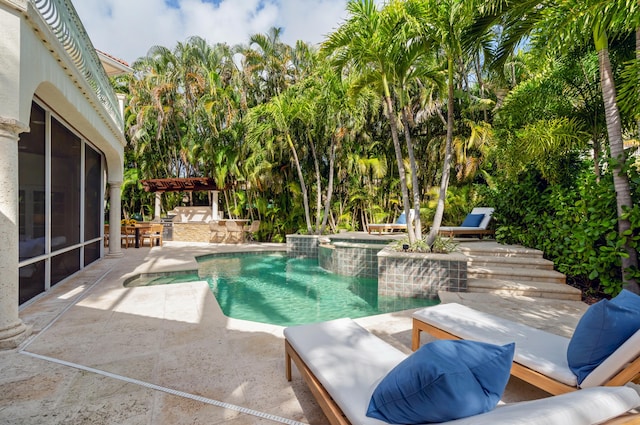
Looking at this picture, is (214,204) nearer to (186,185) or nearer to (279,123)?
(186,185)

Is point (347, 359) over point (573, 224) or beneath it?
beneath

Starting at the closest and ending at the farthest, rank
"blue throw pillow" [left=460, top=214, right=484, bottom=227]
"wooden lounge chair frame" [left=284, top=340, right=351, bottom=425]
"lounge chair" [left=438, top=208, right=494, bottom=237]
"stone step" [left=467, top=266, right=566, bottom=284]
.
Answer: "wooden lounge chair frame" [left=284, top=340, right=351, bottom=425]
"stone step" [left=467, top=266, right=566, bottom=284]
"lounge chair" [left=438, top=208, right=494, bottom=237]
"blue throw pillow" [left=460, top=214, right=484, bottom=227]

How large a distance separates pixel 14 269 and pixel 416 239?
20.5 feet

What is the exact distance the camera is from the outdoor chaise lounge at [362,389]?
1269 mm

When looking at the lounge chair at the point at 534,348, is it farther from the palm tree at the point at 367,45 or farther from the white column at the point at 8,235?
the white column at the point at 8,235

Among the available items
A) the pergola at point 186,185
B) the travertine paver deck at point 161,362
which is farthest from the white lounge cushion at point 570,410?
the pergola at point 186,185

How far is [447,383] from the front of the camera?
1.30m

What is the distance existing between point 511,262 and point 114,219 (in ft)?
34.4

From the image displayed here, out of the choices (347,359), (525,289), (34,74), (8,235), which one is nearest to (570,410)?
(347,359)

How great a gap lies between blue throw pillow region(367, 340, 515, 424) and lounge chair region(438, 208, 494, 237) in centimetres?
801

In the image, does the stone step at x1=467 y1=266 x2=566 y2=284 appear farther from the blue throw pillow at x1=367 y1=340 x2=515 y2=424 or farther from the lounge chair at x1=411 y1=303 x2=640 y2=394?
the blue throw pillow at x1=367 y1=340 x2=515 y2=424

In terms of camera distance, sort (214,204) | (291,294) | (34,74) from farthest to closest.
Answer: (214,204)
(291,294)
(34,74)

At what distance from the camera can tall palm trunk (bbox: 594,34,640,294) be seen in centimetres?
438

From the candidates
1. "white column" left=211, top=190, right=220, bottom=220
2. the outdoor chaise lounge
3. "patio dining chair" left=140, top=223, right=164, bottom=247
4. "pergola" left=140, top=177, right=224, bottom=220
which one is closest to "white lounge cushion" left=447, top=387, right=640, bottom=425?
the outdoor chaise lounge
